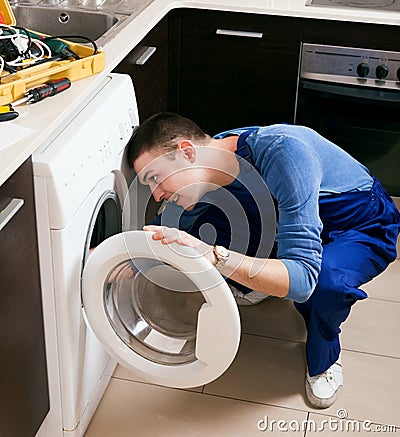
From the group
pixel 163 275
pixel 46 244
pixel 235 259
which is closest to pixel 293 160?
pixel 235 259

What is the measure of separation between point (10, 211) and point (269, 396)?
1.03 meters

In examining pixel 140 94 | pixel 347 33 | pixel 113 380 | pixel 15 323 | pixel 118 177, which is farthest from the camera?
pixel 347 33

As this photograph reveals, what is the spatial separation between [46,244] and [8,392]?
1.04ft

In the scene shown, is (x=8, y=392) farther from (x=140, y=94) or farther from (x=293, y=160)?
(x=140, y=94)

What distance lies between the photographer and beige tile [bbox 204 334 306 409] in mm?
2186

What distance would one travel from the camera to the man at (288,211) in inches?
72.8

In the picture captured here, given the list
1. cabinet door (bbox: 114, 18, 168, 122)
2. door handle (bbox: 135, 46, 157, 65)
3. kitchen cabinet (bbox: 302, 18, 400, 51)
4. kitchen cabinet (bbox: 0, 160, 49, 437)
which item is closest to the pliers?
kitchen cabinet (bbox: 0, 160, 49, 437)

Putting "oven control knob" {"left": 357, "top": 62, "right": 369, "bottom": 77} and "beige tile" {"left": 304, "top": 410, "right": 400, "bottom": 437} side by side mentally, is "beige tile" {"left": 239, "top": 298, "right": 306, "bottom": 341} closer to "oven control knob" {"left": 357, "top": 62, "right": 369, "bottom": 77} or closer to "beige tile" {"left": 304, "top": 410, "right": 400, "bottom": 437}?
"beige tile" {"left": 304, "top": 410, "right": 400, "bottom": 437}

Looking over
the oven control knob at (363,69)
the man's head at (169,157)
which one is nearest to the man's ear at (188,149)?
Result: the man's head at (169,157)

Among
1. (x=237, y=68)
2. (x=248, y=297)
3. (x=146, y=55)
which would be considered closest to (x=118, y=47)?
(x=146, y=55)

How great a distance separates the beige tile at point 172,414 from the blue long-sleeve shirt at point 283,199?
0.40 meters

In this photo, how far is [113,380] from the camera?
2.23 m

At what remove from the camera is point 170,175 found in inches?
75.2

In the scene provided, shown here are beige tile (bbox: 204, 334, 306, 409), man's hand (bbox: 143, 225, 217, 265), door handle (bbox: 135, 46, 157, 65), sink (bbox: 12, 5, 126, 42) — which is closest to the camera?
man's hand (bbox: 143, 225, 217, 265)
